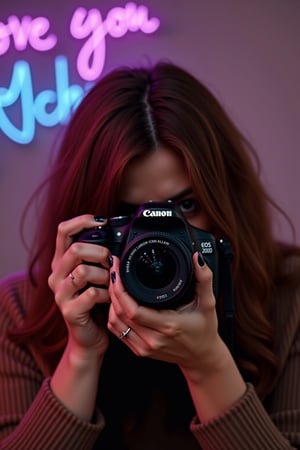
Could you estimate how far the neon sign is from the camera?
5.08ft

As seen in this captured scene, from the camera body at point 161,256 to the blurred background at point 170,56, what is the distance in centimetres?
97

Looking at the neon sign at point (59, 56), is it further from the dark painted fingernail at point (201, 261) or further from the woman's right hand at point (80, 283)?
the dark painted fingernail at point (201, 261)

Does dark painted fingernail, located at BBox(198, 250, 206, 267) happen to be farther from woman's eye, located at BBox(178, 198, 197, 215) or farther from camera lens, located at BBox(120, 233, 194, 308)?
woman's eye, located at BBox(178, 198, 197, 215)

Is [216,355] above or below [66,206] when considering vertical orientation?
below

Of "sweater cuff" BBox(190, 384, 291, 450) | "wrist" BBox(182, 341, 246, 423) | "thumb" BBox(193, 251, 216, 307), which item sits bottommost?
"sweater cuff" BBox(190, 384, 291, 450)

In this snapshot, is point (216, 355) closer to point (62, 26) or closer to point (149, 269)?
point (149, 269)

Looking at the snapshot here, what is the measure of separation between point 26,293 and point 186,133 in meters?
0.36

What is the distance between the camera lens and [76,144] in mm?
814

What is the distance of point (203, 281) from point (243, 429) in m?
0.19

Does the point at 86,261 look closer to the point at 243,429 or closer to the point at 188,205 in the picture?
the point at 188,205

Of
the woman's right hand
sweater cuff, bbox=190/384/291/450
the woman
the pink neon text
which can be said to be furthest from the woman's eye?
the pink neon text

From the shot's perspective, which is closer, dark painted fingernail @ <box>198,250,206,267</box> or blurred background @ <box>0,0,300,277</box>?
dark painted fingernail @ <box>198,250,206,267</box>

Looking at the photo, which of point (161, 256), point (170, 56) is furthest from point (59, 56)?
point (161, 256)

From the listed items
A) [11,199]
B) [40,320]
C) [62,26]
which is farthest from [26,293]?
[62,26]
